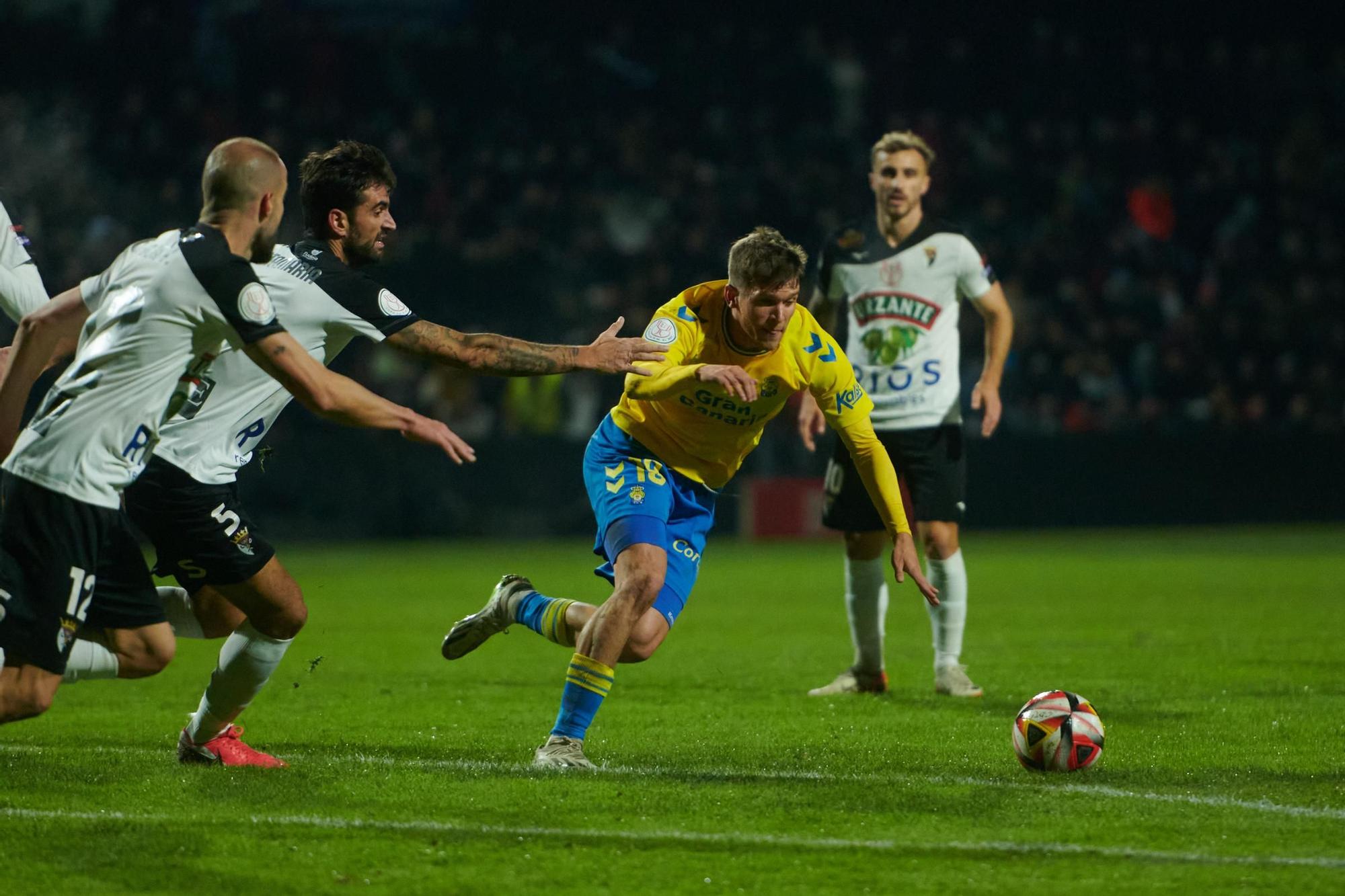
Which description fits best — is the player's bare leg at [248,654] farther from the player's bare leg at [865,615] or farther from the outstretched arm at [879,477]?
the player's bare leg at [865,615]

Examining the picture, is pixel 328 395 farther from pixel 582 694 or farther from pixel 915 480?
pixel 915 480

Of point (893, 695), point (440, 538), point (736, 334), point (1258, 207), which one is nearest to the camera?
point (736, 334)

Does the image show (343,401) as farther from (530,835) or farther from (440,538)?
(440,538)

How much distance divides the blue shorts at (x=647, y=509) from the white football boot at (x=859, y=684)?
1809mm

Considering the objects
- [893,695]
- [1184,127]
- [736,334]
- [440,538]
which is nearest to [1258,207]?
[1184,127]

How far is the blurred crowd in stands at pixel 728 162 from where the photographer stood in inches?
827

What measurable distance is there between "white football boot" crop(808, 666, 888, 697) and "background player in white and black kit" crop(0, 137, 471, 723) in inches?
149

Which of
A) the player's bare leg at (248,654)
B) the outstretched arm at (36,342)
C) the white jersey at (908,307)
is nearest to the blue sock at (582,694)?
the player's bare leg at (248,654)

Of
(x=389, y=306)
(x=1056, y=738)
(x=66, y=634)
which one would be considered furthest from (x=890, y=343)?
(x=66, y=634)

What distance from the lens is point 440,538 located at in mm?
19516

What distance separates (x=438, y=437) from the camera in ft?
16.1

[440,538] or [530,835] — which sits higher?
[530,835]

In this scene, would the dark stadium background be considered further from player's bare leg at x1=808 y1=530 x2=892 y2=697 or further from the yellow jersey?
the yellow jersey

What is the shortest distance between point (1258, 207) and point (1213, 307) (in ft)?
8.35
